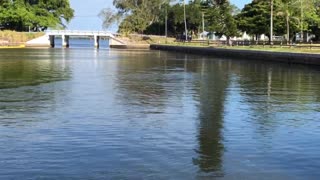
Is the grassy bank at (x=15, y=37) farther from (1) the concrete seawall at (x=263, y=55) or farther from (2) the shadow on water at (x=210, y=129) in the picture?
(2) the shadow on water at (x=210, y=129)

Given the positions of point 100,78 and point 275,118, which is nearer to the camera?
point 275,118

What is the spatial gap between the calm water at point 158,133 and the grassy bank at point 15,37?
97380 millimetres

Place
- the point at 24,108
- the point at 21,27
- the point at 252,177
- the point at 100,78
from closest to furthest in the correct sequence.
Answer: the point at 252,177 → the point at 24,108 → the point at 100,78 → the point at 21,27

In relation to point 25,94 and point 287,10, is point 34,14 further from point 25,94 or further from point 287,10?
point 25,94

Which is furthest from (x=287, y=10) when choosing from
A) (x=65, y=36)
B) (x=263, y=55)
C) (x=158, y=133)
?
(x=65, y=36)

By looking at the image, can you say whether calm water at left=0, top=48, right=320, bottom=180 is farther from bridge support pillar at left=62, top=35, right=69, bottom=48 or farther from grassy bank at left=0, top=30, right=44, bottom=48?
bridge support pillar at left=62, top=35, right=69, bottom=48

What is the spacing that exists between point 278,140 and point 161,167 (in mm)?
4228

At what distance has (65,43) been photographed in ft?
481

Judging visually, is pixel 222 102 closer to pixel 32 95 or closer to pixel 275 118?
pixel 275 118

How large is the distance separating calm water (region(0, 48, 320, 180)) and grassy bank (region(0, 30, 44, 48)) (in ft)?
319

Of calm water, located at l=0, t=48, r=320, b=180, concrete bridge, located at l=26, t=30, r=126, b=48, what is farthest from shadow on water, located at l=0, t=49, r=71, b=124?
concrete bridge, located at l=26, t=30, r=126, b=48

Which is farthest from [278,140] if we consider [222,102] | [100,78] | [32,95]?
[100,78]

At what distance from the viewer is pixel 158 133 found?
48.9 ft

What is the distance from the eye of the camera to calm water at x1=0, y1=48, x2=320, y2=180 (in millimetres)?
11109
